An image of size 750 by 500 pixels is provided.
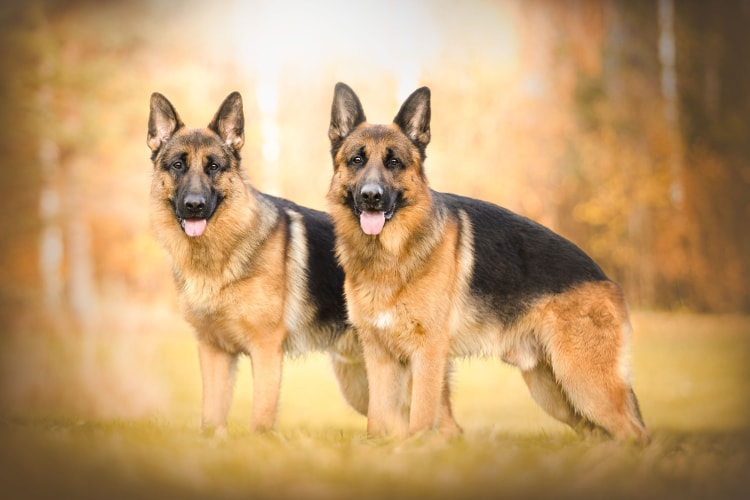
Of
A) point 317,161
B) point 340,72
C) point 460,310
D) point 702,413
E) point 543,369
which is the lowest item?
→ point 702,413

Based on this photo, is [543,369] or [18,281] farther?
[18,281]

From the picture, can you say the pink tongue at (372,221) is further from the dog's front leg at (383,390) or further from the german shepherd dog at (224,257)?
the german shepherd dog at (224,257)

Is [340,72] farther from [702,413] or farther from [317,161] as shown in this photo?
[702,413]

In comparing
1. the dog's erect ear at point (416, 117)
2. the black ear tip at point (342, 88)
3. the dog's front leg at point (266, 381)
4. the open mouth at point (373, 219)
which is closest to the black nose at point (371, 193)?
the open mouth at point (373, 219)

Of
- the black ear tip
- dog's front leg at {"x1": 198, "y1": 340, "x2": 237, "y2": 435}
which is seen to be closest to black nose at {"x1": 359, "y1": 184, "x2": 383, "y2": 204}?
the black ear tip

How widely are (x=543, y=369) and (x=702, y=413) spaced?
1.51 meters

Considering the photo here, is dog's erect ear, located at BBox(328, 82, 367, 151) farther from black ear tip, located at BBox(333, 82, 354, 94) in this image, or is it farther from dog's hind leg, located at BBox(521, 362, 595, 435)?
dog's hind leg, located at BBox(521, 362, 595, 435)

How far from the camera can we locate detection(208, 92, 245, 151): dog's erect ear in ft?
14.0

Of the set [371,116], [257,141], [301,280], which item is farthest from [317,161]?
[301,280]

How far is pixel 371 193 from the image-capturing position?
382 cm

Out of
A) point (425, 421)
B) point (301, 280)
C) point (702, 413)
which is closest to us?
point (425, 421)

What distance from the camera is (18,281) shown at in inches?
207

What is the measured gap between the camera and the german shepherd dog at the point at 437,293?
4.00 m

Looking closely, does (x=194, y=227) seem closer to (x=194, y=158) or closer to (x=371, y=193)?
(x=194, y=158)
